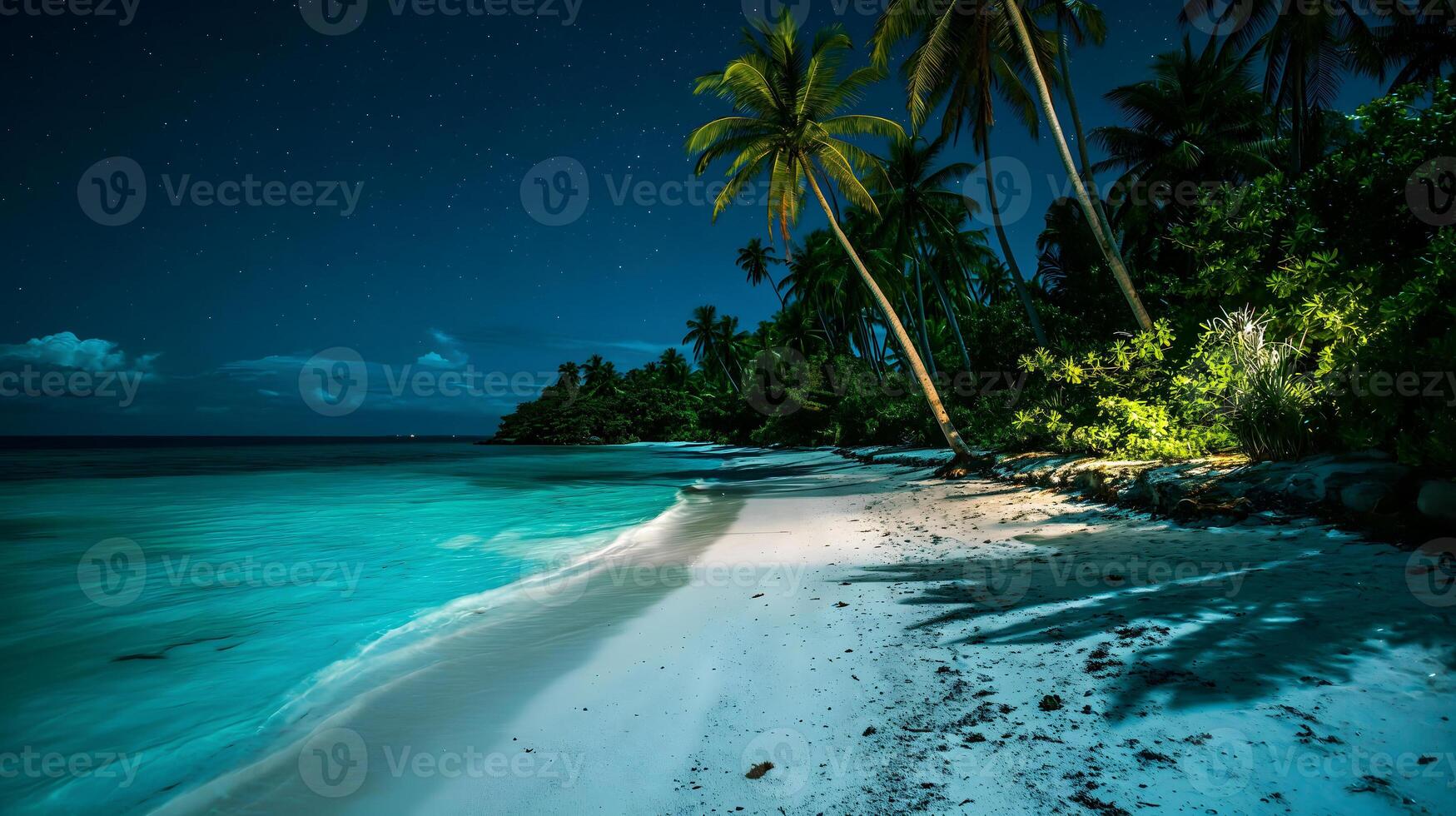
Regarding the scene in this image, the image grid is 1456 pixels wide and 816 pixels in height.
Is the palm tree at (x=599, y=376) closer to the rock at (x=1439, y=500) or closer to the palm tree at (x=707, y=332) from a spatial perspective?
the palm tree at (x=707, y=332)

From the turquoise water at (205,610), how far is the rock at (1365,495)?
24.3ft

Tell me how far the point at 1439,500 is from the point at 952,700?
3972 millimetres

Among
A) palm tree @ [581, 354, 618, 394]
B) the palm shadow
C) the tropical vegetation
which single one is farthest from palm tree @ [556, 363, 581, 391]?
the palm shadow

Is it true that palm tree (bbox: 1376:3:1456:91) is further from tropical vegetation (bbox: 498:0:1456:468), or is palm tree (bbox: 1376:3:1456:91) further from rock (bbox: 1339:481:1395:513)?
rock (bbox: 1339:481:1395:513)

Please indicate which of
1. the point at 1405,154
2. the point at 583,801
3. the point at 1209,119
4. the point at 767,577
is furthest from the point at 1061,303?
the point at 583,801

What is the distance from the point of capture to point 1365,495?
14.6ft

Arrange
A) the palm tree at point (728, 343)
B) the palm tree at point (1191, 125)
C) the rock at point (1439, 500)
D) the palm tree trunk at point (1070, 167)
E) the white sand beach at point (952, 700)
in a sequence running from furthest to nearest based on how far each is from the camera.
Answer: the palm tree at point (728, 343) < the palm tree at point (1191, 125) < the palm tree trunk at point (1070, 167) < the rock at point (1439, 500) < the white sand beach at point (952, 700)

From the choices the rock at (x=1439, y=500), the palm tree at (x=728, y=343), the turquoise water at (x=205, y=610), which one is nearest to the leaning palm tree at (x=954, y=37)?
the rock at (x=1439, y=500)

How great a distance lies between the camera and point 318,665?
4.25 meters

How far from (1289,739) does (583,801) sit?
104 inches

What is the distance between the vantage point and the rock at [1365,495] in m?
4.37

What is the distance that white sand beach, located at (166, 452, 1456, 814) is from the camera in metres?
2.06

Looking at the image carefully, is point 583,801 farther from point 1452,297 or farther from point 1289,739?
point 1452,297

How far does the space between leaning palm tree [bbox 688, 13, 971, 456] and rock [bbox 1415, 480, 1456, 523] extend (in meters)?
10.8
